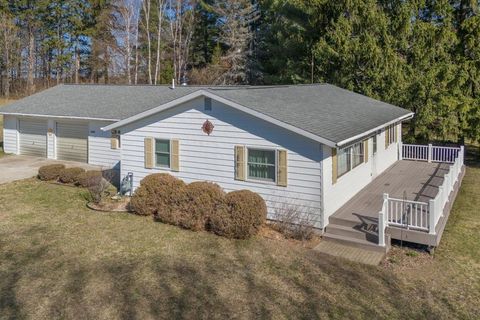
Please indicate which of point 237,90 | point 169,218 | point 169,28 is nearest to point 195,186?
point 169,218

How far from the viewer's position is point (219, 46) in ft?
148

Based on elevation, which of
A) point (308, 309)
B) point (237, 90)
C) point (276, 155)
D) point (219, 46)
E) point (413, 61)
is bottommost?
point (308, 309)

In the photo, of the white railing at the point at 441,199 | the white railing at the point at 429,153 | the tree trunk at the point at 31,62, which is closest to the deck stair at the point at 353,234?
the white railing at the point at 441,199

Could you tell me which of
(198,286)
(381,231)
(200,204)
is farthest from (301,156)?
(198,286)

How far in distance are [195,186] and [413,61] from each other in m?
17.1

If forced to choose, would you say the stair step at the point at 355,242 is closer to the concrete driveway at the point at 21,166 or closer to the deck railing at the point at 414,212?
the deck railing at the point at 414,212

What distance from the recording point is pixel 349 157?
13602mm

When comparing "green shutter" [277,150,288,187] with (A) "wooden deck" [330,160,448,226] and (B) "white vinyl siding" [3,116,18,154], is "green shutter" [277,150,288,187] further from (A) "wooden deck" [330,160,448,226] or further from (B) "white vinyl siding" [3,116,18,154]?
(B) "white vinyl siding" [3,116,18,154]

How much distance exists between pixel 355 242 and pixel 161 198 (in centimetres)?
571

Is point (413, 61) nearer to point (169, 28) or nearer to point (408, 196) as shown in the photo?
point (408, 196)

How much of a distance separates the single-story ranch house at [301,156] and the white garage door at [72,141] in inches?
117

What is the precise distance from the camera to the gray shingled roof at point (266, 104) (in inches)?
496

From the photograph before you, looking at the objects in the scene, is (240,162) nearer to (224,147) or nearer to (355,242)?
(224,147)

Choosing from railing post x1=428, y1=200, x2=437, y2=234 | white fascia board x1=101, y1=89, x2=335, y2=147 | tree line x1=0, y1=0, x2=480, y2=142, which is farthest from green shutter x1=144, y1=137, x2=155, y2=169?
tree line x1=0, y1=0, x2=480, y2=142
